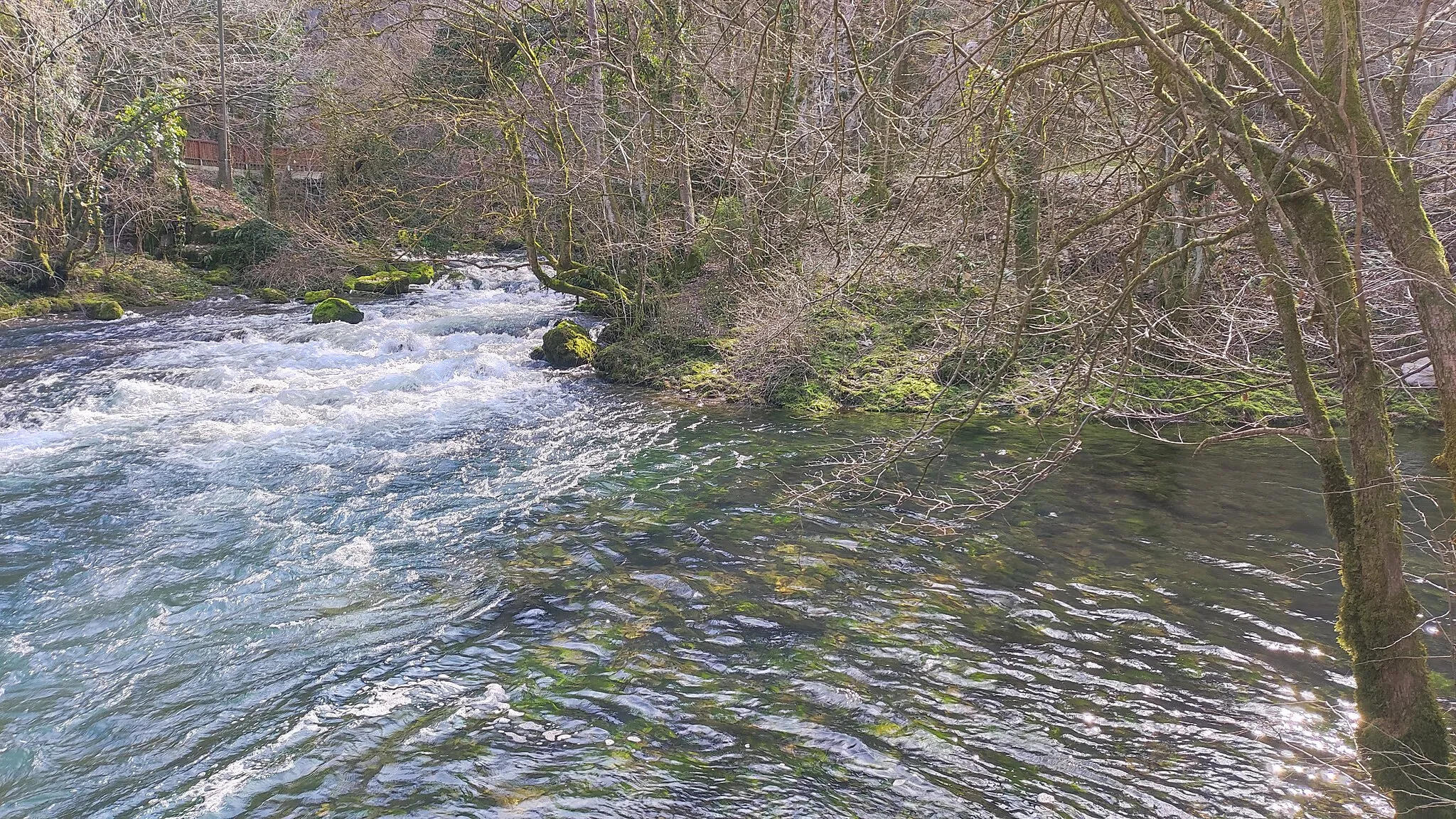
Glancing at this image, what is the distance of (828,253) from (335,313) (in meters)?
10.9

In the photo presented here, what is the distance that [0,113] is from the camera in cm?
1714

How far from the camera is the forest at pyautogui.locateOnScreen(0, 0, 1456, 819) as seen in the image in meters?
3.37

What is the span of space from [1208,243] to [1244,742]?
9.06 feet

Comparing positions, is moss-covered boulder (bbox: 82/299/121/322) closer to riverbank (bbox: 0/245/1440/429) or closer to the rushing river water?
riverbank (bbox: 0/245/1440/429)

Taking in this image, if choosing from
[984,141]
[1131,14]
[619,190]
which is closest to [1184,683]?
[984,141]

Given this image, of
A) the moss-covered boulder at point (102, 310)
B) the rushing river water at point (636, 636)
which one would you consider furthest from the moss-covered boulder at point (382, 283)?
the rushing river water at point (636, 636)

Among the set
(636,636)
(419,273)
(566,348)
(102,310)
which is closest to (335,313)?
(102,310)

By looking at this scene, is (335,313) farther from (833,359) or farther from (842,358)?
(842,358)

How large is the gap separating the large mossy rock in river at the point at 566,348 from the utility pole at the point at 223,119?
1428cm

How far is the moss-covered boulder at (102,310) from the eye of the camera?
59.0 feet

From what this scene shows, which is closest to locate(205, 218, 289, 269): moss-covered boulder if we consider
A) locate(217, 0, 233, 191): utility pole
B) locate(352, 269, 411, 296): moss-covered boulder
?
locate(352, 269, 411, 296): moss-covered boulder

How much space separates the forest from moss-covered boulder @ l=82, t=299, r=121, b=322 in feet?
0.38

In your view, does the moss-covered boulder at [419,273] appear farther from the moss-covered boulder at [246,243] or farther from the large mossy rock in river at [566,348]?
the large mossy rock in river at [566,348]

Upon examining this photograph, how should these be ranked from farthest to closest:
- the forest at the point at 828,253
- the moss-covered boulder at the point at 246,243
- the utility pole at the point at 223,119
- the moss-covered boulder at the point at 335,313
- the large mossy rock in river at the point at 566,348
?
the moss-covered boulder at the point at 246,243 < the utility pole at the point at 223,119 < the moss-covered boulder at the point at 335,313 < the large mossy rock in river at the point at 566,348 < the forest at the point at 828,253
